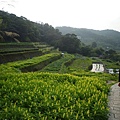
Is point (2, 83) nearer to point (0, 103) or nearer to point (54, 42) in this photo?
point (0, 103)

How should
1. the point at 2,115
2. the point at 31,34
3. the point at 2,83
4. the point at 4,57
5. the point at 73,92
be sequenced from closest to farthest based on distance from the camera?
1. the point at 2,115
2. the point at 73,92
3. the point at 2,83
4. the point at 4,57
5. the point at 31,34

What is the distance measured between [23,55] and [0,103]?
27.3 meters

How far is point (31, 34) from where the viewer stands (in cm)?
5769

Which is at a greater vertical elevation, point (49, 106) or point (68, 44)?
point (49, 106)

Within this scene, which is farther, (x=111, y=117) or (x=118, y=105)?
(x=118, y=105)

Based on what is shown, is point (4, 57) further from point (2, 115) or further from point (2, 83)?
point (2, 115)

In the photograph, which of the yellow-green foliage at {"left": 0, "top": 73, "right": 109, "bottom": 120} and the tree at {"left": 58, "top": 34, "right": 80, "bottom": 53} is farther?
the tree at {"left": 58, "top": 34, "right": 80, "bottom": 53}

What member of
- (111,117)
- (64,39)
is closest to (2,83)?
(111,117)

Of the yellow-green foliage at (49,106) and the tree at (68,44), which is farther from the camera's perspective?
the tree at (68,44)

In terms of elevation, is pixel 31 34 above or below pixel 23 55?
above

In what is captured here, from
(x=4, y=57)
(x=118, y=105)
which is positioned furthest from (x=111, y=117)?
(x=4, y=57)

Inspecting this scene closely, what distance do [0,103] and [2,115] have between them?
992mm

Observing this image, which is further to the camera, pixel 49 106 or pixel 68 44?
pixel 68 44

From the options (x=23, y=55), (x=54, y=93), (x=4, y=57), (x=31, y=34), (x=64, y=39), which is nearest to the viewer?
(x=54, y=93)
